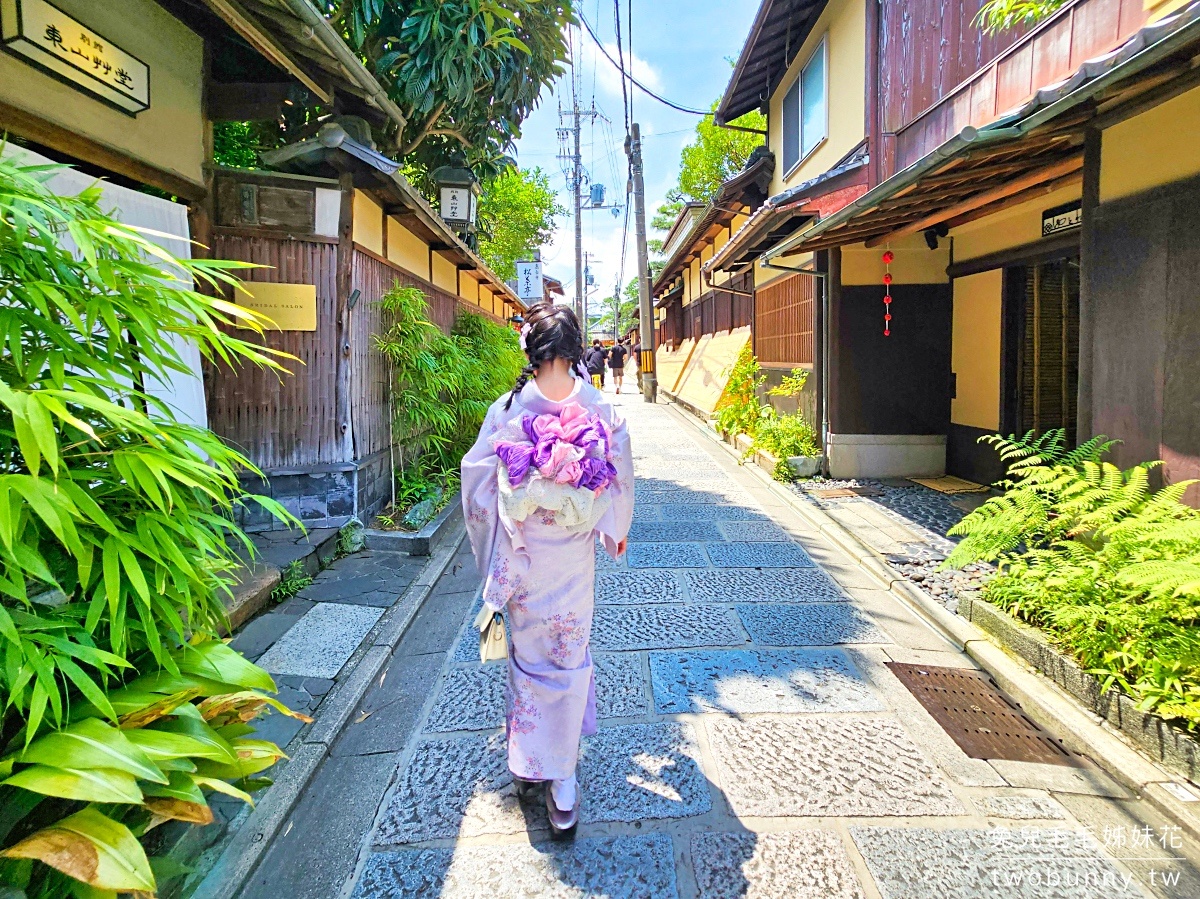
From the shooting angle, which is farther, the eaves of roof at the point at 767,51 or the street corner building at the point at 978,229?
the eaves of roof at the point at 767,51

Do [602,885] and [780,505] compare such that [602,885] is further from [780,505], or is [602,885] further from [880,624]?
[780,505]

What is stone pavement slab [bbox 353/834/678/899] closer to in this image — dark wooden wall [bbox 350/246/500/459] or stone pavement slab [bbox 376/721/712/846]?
stone pavement slab [bbox 376/721/712/846]

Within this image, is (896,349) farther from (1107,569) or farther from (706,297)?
(706,297)

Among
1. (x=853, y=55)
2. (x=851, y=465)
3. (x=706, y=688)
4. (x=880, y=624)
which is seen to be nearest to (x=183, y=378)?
(x=706, y=688)

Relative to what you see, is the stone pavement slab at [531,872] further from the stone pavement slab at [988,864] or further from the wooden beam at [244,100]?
the wooden beam at [244,100]

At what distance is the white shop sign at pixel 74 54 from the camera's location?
13.4ft

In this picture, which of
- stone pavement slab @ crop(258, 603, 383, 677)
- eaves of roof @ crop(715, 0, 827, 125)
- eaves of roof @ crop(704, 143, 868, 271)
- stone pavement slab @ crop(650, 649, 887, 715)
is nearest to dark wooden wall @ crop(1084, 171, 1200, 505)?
stone pavement slab @ crop(650, 649, 887, 715)

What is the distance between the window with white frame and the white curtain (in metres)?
9.97

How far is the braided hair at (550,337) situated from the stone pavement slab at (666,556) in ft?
12.3

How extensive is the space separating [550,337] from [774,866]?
2.38 metres

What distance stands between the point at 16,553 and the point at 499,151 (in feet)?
36.1

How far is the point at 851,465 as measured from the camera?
971 centimetres

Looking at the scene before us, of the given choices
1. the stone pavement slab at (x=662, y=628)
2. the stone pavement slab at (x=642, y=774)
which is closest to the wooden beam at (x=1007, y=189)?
the stone pavement slab at (x=662, y=628)

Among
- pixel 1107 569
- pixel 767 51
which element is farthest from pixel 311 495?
pixel 767 51
